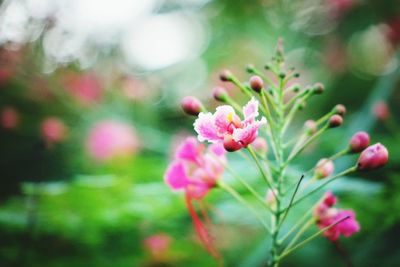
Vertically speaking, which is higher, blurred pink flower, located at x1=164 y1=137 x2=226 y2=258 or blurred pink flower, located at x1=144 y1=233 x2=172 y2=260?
blurred pink flower, located at x1=144 y1=233 x2=172 y2=260

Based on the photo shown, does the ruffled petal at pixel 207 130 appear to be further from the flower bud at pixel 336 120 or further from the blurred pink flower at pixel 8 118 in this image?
the blurred pink flower at pixel 8 118

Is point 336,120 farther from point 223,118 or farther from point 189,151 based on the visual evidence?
point 189,151

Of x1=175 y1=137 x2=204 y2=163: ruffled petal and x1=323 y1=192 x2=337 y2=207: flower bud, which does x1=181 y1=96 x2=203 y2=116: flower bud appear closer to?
x1=175 y1=137 x2=204 y2=163: ruffled petal

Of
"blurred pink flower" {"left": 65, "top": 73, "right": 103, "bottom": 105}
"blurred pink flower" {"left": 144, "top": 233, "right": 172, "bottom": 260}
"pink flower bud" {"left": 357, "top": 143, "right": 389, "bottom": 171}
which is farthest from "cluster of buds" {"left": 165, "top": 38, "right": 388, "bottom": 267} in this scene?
"blurred pink flower" {"left": 65, "top": 73, "right": 103, "bottom": 105}

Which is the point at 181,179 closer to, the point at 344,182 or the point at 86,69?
the point at 344,182

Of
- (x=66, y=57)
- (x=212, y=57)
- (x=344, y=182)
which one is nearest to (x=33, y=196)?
(x=344, y=182)

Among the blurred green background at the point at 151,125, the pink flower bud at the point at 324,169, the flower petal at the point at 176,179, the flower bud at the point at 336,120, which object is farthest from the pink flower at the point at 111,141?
the flower bud at the point at 336,120
